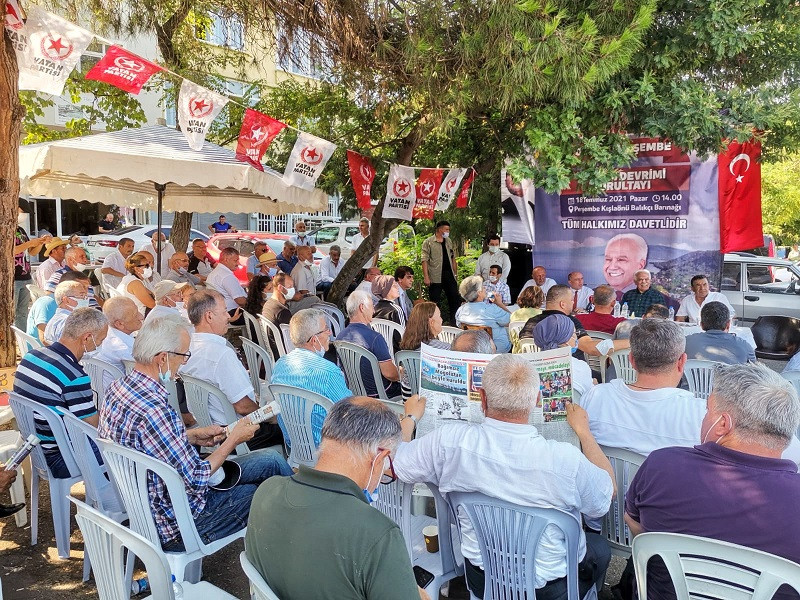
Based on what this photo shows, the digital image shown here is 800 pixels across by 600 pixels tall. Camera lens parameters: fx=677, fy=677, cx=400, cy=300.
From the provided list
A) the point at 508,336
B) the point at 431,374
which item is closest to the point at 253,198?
the point at 508,336

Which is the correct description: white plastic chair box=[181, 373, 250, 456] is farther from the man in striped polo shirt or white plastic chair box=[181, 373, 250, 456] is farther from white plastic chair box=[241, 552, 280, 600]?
white plastic chair box=[241, 552, 280, 600]

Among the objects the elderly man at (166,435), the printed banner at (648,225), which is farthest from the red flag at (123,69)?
the printed banner at (648,225)

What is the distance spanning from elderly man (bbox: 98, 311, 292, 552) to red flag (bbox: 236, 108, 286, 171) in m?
4.40

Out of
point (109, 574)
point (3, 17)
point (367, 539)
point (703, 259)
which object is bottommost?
point (109, 574)

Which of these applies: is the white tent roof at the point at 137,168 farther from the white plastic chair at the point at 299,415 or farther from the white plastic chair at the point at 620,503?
the white plastic chair at the point at 620,503

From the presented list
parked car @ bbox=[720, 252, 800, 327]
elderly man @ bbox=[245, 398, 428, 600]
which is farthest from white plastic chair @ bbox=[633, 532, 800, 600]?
parked car @ bbox=[720, 252, 800, 327]

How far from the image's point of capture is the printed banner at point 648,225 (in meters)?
8.94

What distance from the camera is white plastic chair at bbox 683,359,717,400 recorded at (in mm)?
4707

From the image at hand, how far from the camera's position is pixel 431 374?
3.10 m

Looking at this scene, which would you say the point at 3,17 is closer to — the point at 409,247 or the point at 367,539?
A: the point at 367,539

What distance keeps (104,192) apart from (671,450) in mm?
8777

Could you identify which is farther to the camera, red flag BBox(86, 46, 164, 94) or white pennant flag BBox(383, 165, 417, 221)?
white pennant flag BBox(383, 165, 417, 221)

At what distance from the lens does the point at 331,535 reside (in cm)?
175

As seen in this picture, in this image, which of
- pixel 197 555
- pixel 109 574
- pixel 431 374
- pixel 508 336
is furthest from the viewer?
pixel 508 336
